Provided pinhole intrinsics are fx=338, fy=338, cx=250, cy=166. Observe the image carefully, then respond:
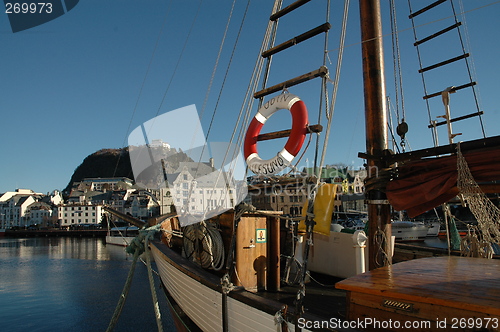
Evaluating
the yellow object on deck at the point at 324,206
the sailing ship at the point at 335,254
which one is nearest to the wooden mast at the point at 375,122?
the sailing ship at the point at 335,254

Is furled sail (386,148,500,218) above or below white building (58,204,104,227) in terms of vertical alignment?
above

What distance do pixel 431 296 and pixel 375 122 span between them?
9.48 ft

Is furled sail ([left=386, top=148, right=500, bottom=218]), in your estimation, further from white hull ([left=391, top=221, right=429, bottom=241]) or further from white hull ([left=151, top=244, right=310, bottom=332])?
white hull ([left=391, top=221, right=429, bottom=241])

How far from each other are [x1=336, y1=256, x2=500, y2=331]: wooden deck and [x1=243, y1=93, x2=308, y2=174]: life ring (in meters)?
2.38

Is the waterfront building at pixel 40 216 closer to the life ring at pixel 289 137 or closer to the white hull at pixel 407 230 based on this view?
the white hull at pixel 407 230

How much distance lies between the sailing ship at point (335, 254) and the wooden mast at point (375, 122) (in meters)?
0.02

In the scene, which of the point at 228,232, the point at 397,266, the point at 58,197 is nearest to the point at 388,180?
the point at 397,266

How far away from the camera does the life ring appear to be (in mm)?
5672

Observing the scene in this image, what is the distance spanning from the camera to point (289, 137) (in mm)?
5773

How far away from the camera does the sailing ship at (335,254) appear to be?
10.2 ft

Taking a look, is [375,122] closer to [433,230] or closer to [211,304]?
[211,304]

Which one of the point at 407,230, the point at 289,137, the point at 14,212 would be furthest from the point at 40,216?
the point at 289,137
